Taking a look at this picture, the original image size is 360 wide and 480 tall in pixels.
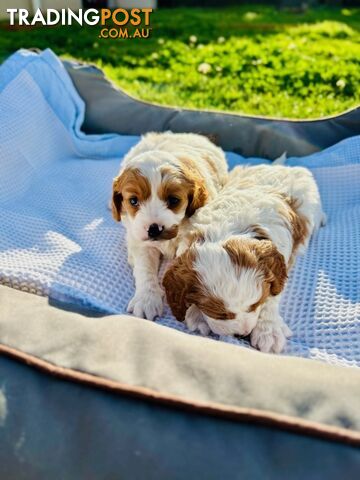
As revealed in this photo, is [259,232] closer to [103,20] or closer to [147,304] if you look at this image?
[147,304]

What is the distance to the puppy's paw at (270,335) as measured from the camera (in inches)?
102

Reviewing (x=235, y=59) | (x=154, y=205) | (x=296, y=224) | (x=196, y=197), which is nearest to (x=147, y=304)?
(x=154, y=205)

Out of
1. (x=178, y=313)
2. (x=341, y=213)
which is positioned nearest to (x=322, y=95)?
(x=341, y=213)

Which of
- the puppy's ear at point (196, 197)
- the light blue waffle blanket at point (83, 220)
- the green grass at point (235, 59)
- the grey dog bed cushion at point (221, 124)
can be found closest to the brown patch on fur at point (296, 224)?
the light blue waffle blanket at point (83, 220)

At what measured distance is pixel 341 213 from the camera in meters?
3.82

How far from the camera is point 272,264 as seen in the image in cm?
256

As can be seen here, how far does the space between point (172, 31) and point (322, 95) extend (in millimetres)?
4413

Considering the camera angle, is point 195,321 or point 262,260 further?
point 195,321

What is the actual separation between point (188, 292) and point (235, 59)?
6125mm

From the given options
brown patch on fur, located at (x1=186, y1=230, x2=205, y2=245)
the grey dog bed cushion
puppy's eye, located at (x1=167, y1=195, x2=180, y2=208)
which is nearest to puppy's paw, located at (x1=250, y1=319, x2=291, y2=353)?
brown patch on fur, located at (x1=186, y1=230, x2=205, y2=245)

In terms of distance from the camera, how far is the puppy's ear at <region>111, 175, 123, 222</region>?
3222 mm

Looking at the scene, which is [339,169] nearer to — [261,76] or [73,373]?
[73,373]

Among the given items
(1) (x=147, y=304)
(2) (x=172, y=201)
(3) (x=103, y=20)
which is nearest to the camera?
(1) (x=147, y=304)

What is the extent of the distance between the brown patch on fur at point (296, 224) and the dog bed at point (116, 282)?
0.13m
